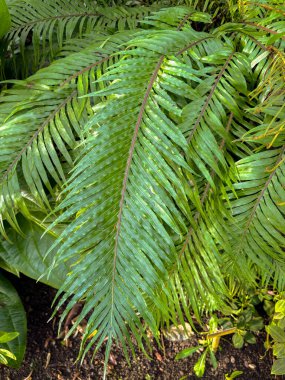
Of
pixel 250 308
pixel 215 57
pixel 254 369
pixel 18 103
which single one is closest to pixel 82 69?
pixel 18 103

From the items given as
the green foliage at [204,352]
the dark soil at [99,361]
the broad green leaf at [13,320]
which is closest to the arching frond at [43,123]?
the broad green leaf at [13,320]

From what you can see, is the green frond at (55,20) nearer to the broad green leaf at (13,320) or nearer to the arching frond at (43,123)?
the arching frond at (43,123)

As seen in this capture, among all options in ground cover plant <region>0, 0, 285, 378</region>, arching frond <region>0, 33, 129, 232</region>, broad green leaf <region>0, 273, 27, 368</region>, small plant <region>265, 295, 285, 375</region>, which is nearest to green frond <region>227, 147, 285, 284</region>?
ground cover plant <region>0, 0, 285, 378</region>

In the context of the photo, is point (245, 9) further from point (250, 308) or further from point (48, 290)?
point (48, 290)

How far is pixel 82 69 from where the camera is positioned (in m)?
1.28

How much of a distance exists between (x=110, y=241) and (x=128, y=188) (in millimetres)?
125

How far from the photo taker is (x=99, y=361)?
65.1 inches

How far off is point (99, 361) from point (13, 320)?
0.36 meters

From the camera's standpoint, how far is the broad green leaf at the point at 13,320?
148cm

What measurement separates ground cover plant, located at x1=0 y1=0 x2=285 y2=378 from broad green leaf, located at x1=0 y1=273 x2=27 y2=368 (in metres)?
0.14

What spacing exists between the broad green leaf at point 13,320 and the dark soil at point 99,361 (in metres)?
0.16

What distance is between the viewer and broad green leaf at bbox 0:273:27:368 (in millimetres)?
1479

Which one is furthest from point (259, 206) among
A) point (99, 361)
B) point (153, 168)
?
point (99, 361)

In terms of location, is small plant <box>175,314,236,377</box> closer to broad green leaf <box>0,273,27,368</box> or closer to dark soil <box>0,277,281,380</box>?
dark soil <box>0,277,281,380</box>
